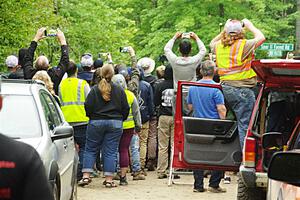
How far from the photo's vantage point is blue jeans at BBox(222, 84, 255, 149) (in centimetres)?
1084

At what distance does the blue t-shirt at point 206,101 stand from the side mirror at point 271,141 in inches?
133

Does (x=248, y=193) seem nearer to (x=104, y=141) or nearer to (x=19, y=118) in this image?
(x=19, y=118)

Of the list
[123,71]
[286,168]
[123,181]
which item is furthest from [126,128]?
[286,168]

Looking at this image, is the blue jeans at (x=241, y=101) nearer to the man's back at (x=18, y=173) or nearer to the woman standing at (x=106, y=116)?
the woman standing at (x=106, y=116)

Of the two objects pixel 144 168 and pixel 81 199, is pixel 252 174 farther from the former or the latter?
pixel 144 168

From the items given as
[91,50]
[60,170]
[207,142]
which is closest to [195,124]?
[207,142]

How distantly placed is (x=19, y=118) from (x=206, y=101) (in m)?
4.41

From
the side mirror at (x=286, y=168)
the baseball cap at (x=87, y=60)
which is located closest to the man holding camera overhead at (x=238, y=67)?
the baseball cap at (x=87, y=60)

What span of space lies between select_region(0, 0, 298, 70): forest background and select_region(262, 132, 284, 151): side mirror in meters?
15.0

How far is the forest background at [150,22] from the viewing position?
2986cm

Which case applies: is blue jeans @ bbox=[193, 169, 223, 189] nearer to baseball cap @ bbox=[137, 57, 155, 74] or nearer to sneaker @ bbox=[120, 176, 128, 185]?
sneaker @ bbox=[120, 176, 128, 185]

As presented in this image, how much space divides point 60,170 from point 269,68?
2.34 meters

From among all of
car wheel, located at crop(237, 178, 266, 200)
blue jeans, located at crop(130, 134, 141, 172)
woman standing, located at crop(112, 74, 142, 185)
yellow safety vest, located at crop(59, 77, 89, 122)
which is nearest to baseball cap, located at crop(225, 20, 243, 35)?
car wheel, located at crop(237, 178, 266, 200)

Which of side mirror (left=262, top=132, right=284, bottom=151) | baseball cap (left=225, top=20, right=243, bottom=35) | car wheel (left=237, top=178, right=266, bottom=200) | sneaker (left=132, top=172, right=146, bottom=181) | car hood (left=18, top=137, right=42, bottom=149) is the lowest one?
sneaker (left=132, top=172, right=146, bottom=181)
